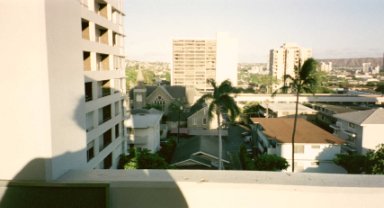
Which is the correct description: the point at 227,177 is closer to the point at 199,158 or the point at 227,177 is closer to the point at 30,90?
the point at 30,90

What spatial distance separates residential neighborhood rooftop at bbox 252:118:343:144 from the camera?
76.8ft

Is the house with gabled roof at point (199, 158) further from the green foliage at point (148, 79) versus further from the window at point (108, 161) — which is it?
the green foliage at point (148, 79)

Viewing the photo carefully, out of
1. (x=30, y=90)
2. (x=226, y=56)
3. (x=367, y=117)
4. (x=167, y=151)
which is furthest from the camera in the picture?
(x=226, y=56)

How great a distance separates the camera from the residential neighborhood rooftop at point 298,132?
2341cm

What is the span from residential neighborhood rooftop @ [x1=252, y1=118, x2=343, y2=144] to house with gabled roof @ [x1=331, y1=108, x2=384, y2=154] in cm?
223

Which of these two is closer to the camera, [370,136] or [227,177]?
[227,177]

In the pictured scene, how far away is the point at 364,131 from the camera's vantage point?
83.9ft

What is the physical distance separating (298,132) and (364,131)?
5.70 m

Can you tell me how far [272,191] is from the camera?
81.7 inches

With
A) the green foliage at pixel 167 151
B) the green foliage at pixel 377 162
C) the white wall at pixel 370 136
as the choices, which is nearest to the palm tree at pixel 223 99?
the green foliage at pixel 167 151

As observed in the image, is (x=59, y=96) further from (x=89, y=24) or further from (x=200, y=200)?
(x=89, y=24)

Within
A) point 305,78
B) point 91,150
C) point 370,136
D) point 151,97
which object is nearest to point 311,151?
point 370,136

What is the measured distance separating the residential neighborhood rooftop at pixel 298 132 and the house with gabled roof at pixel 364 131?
223cm

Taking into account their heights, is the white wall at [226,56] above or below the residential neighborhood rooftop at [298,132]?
above
